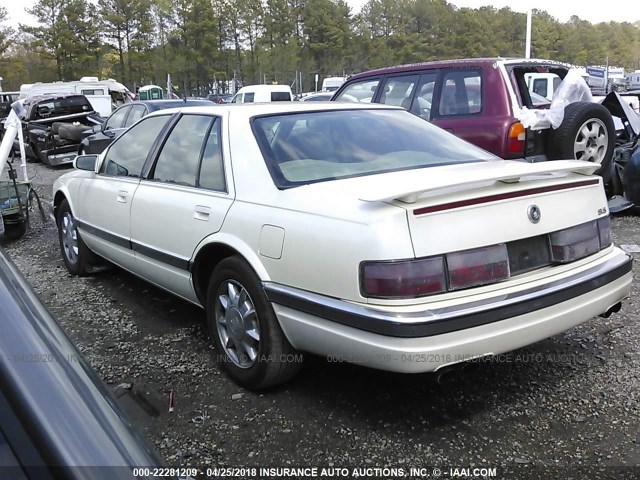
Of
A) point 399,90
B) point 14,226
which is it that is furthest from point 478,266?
point 14,226

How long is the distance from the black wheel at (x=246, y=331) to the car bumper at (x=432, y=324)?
10 cm

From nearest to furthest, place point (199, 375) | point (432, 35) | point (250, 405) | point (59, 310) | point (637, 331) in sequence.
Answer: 1. point (250, 405)
2. point (199, 375)
3. point (637, 331)
4. point (59, 310)
5. point (432, 35)

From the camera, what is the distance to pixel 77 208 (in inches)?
191

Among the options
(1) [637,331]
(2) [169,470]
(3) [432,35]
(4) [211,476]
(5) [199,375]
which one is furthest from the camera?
(3) [432,35]

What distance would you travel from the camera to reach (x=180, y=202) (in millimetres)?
3465

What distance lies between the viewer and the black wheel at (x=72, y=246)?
16.3 ft

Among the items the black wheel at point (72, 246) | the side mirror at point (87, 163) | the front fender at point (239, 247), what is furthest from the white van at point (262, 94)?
the front fender at point (239, 247)

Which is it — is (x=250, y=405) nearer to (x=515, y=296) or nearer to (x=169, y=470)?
(x=515, y=296)

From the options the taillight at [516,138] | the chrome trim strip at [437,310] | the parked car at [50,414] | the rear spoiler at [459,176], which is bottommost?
the chrome trim strip at [437,310]

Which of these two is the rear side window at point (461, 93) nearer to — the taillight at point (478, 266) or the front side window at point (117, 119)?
the taillight at point (478, 266)

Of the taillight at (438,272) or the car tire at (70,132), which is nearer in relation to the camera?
the taillight at (438,272)

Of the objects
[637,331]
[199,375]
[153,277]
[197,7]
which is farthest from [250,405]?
[197,7]

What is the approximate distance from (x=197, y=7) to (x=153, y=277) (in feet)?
185

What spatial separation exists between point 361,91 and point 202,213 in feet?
15.8
